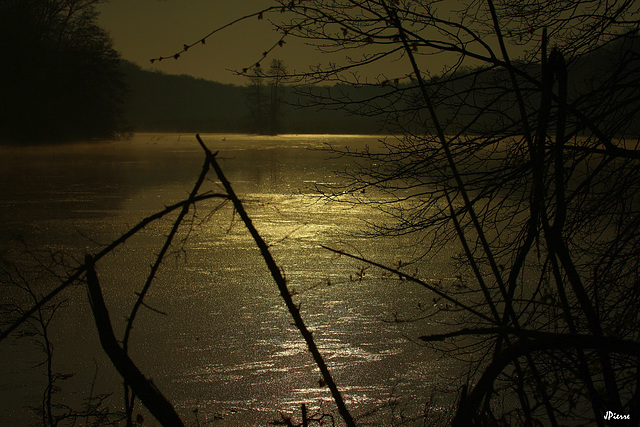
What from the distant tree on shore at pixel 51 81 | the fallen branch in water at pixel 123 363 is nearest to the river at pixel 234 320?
the fallen branch in water at pixel 123 363

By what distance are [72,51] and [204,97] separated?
1717 inches

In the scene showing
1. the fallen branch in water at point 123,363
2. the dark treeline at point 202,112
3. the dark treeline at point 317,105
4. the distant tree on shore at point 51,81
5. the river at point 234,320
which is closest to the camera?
the fallen branch in water at point 123,363

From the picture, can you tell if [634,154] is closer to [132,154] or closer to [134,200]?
[134,200]

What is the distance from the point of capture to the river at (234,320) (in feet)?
11.5

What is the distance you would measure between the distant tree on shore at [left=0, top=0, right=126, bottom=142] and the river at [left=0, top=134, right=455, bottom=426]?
18.7 meters

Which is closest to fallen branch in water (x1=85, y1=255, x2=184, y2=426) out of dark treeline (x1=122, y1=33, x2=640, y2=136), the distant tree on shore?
dark treeline (x1=122, y1=33, x2=640, y2=136)

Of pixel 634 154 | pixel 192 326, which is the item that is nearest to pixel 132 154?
pixel 192 326

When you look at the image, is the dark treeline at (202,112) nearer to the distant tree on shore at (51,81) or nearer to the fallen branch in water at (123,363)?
the distant tree on shore at (51,81)

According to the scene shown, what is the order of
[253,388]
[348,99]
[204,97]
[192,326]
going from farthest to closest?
[204,97] < [192,326] < [253,388] < [348,99]

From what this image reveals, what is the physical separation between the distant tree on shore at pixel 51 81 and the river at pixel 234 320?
18677 mm

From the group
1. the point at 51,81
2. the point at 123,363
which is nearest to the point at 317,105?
the point at 123,363

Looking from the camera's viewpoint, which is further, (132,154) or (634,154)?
(132,154)

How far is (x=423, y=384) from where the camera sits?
373 cm

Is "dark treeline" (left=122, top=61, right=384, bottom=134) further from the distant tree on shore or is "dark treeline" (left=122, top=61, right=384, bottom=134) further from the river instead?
the river
